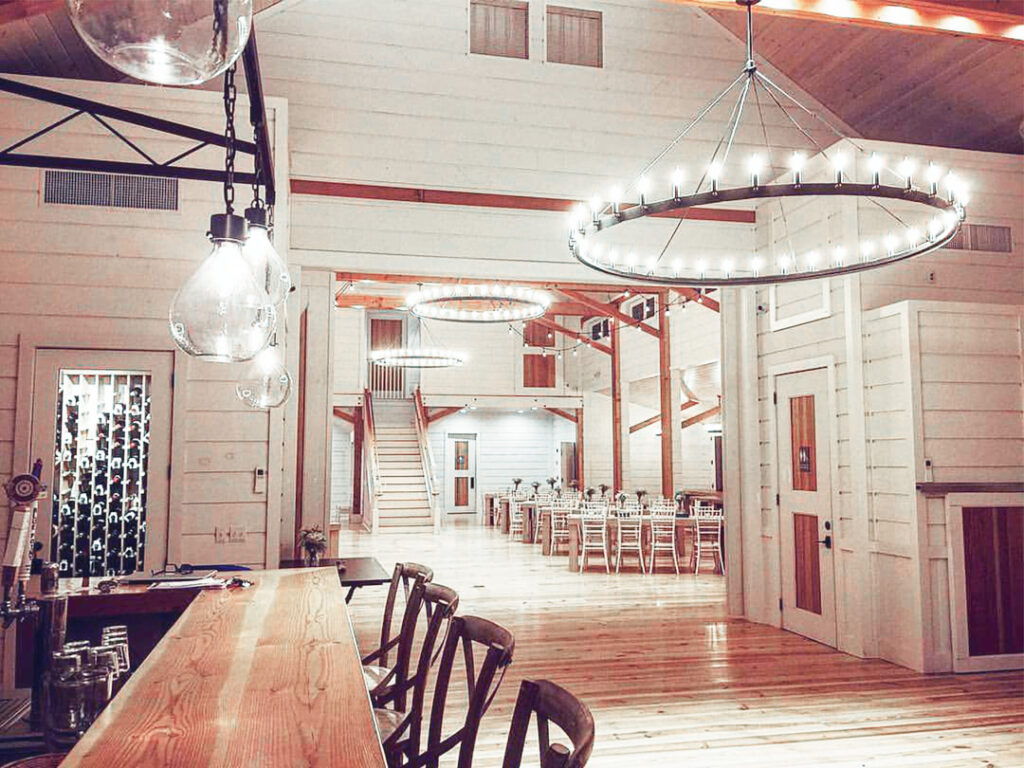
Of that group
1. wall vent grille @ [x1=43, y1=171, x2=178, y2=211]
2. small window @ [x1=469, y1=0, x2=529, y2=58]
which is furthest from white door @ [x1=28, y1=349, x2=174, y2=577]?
small window @ [x1=469, y1=0, x2=529, y2=58]

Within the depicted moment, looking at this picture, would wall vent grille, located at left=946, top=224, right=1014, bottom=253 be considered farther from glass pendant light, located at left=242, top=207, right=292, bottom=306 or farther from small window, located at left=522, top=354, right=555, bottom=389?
small window, located at left=522, top=354, right=555, bottom=389

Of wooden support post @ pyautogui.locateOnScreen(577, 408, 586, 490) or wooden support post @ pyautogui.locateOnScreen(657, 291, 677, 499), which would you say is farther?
wooden support post @ pyautogui.locateOnScreen(577, 408, 586, 490)

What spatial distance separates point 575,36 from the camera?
748 cm

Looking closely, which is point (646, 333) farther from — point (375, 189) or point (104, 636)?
point (104, 636)

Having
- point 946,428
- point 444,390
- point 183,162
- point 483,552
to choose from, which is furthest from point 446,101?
point 444,390

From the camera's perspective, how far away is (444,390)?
2038 centimetres

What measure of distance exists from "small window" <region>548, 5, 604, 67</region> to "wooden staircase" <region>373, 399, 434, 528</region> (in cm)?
1120

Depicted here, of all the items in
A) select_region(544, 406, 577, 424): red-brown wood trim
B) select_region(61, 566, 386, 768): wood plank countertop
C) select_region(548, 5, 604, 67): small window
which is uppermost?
select_region(548, 5, 604, 67): small window

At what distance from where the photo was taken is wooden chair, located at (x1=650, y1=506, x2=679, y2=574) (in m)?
10.9

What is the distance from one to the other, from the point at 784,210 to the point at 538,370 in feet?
45.5

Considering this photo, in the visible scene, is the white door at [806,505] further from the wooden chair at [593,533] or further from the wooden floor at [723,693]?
the wooden chair at [593,533]

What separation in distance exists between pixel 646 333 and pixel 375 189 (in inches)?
425

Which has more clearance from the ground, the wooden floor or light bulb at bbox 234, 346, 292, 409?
light bulb at bbox 234, 346, 292, 409

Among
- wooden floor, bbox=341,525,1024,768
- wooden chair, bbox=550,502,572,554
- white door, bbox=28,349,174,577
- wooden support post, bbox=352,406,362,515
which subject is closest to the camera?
wooden floor, bbox=341,525,1024,768
